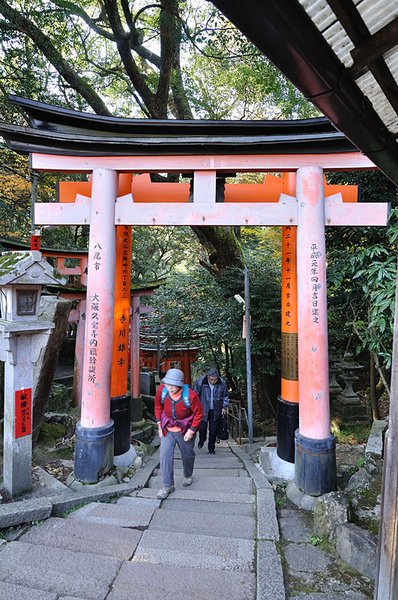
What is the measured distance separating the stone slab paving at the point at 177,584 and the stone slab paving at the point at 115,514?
81 cm

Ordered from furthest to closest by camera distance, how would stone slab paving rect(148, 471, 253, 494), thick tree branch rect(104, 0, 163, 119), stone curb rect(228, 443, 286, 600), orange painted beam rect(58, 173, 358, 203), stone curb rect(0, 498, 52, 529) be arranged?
thick tree branch rect(104, 0, 163, 119)
orange painted beam rect(58, 173, 358, 203)
stone slab paving rect(148, 471, 253, 494)
stone curb rect(0, 498, 52, 529)
stone curb rect(228, 443, 286, 600)

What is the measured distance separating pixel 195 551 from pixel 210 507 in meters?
1.07

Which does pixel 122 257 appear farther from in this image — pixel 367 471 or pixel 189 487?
pixel 367 471

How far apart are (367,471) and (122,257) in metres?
5.14

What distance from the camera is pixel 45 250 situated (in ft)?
32.6

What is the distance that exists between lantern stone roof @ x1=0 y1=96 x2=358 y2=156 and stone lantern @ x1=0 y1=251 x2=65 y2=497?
1.80 metres

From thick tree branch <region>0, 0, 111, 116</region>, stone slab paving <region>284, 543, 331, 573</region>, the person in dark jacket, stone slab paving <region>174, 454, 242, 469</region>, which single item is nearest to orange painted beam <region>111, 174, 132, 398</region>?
the person in dark jacket

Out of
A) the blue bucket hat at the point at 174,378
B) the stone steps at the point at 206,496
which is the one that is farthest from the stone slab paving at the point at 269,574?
the blue bucket hat at the point at 174,378

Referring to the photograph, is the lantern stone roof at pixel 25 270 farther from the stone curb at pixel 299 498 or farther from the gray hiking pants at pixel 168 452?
the stone curb at pixel 299 498

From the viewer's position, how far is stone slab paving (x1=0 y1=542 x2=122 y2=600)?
8.92ft

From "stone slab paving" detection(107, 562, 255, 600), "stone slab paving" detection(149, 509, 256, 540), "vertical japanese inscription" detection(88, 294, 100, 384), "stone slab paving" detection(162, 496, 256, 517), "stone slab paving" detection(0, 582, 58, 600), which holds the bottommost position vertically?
"stone slab paving" detection(162, 496, 256, 517)

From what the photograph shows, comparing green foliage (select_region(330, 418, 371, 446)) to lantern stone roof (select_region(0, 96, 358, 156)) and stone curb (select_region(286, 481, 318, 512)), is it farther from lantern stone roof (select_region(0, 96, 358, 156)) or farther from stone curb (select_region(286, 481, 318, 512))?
lantern stone roof (select_region(0, 96, 358, 156))

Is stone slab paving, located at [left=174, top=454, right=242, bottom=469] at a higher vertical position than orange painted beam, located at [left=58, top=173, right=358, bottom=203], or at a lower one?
lower

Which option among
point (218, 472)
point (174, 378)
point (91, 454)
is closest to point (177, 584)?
point (174, 378)
